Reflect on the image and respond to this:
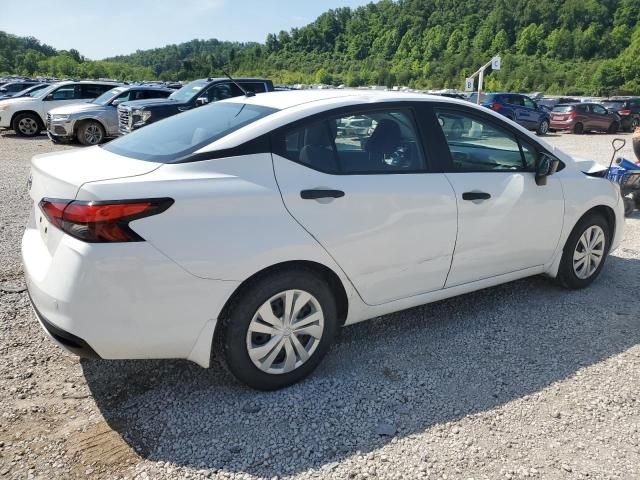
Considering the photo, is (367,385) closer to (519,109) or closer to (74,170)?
(74,170)

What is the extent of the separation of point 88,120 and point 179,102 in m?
3.43

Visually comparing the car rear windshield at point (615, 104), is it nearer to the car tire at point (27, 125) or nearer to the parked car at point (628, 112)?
the parked car at point (628, 112)

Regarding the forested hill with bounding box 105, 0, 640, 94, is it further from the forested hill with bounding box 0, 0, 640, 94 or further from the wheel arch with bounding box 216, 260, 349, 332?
the wheel arch with bounding box 216, 260, 349, 332

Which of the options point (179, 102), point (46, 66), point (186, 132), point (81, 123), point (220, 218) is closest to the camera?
point (220, 218)

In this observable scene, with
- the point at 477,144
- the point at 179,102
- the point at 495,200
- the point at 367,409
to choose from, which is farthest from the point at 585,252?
the point at 179,102

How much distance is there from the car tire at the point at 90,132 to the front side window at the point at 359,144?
12900 millimetres

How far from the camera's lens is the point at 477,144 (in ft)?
12.7

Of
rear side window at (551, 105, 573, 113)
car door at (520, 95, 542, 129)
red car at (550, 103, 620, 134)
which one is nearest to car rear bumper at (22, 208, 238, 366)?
car door at (520, 95, 542, 129)

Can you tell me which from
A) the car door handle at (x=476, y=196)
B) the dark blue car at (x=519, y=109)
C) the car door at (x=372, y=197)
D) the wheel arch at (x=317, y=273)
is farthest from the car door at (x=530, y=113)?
the wheel arch at (x=317, y=273)

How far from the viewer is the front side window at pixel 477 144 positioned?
3.64 m

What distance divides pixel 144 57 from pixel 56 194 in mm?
184290

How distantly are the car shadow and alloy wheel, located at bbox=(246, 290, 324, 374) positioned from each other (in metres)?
0.18

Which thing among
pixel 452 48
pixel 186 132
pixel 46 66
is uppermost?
pixel 452 48

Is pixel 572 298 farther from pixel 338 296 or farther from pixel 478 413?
pixel 338 296
